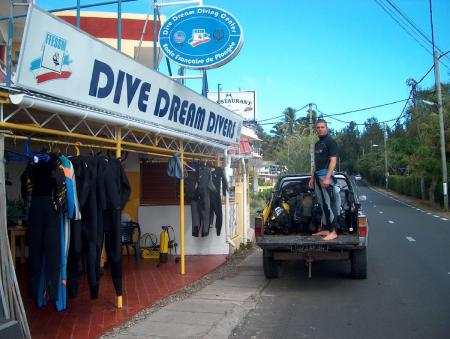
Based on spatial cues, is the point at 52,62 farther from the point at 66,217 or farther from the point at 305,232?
the point at 305,232

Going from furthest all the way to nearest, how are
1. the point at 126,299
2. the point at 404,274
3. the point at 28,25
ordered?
the point at 404,274 < the point at 126,299 < the point at 28,25

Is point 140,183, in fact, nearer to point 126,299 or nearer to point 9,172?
point 9,172

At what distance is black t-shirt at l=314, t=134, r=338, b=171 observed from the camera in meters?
8.09

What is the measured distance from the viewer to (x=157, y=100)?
7.46 metres

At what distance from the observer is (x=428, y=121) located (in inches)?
1223

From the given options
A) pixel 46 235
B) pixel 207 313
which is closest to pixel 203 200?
pixel 207 313

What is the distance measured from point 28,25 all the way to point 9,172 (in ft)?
19.0

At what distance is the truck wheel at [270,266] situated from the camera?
28.0 feet

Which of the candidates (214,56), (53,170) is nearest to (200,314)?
(53,170)

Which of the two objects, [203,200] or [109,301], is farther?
[203,200]

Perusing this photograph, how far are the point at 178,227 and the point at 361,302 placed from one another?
516 centimetres

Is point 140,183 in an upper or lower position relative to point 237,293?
upper

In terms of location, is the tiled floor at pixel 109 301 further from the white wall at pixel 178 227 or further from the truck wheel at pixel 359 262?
the truck wheel at pixel 359 262

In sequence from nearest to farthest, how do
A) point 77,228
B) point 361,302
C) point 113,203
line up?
point 77,228, point 113,203, point 361,302
